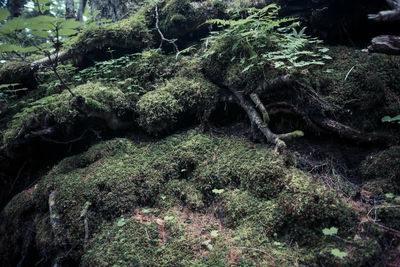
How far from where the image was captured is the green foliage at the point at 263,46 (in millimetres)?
3883

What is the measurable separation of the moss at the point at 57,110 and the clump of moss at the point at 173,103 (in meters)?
0.58

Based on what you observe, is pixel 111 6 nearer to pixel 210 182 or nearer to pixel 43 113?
pixel 43 113

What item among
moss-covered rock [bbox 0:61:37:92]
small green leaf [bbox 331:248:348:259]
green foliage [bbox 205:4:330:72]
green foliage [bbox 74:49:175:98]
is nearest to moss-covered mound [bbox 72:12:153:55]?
green foliage [bbox 74:49:175:98]

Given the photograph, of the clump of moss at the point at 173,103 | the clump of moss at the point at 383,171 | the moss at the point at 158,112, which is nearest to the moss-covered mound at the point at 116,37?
the clump of moss at the point at 173,103

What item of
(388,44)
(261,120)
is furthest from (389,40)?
(261,120)

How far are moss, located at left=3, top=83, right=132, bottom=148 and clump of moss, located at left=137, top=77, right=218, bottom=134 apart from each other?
585 mm

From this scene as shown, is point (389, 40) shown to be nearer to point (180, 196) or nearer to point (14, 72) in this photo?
point (180, 196)

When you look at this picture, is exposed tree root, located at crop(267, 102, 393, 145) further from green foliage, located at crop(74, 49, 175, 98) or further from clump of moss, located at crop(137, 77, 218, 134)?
green foliage, located at crop(74, 49, 175, 98)

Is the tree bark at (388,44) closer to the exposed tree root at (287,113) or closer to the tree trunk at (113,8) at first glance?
the exposed tree root at (287,113)

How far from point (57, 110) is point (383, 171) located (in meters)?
5.96

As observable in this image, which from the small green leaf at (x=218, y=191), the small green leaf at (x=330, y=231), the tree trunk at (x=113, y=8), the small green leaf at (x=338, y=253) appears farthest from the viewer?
the tree trunk at (x=113, y=8)

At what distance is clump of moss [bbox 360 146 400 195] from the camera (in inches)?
114

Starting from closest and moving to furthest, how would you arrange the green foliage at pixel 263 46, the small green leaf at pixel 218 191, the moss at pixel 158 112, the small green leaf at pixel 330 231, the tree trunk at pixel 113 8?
the small green leaf at pixel 330 231 → the small green leaf at pixel 218 191 → the green foliage at pixel 263 46 → the moss at pixel 158 112 → the tree trunk at pixel 113 8

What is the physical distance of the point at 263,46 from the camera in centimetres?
410
